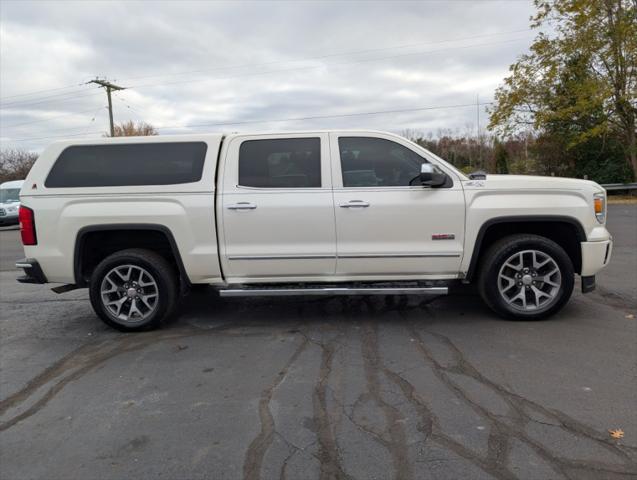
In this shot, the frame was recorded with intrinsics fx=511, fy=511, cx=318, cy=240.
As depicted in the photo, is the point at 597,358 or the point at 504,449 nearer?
the point at 504,449

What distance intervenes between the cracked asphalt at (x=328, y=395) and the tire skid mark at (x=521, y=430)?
0.01 m

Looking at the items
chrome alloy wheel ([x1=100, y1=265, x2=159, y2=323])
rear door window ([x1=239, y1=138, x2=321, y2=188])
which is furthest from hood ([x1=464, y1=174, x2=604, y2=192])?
chrome alloy wheel ([x1=100, y1=265, x2=159, y2=323])

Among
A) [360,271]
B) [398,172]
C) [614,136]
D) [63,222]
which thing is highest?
[614,136]

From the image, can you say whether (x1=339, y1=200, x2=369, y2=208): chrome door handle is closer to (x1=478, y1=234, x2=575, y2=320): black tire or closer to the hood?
the hood

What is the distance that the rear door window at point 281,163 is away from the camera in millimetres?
5141

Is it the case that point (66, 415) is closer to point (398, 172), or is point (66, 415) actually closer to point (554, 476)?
point (554, 476)

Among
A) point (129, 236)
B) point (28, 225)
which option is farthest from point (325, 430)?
point (28, 225)

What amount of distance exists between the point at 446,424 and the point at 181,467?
63.0 inches

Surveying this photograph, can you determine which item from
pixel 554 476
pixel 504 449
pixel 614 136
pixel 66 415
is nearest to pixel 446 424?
pixel 504 449

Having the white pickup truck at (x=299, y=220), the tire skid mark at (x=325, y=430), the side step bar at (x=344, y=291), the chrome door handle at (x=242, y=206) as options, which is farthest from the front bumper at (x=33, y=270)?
the tire skid mark at (x=325, y=430)

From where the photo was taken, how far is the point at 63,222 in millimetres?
5086

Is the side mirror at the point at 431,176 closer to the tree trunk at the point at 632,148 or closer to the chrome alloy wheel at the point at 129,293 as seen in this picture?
the chrome alloy wheel at the point at 129,293

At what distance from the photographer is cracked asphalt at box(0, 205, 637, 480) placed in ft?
9.32

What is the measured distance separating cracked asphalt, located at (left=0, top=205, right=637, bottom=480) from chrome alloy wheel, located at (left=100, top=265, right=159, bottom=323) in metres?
0.24
